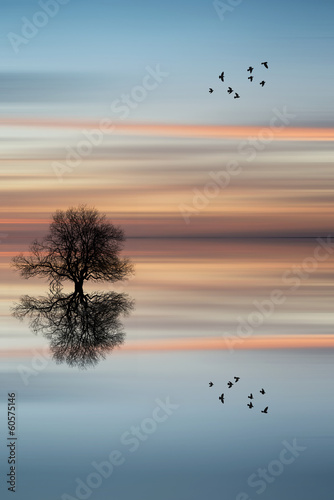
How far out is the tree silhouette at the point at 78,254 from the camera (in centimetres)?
4003

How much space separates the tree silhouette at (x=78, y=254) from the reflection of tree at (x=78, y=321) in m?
0.77

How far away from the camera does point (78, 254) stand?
132 ft

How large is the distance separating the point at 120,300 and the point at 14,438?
37.0 ft

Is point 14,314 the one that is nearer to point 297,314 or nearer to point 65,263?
point 65,263

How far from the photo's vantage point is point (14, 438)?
29141mm

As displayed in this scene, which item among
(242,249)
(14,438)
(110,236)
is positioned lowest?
(14,438)

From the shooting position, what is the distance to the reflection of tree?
35000 millimetres

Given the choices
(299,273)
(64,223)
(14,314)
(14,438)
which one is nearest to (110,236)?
(64,223)

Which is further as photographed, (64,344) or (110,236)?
(110,236)

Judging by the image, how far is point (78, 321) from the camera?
3725 centimetres

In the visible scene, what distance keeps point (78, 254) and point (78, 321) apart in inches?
148

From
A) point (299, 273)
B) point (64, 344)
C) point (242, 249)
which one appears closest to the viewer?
point (64, 344)

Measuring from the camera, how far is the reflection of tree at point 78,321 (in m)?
35.0

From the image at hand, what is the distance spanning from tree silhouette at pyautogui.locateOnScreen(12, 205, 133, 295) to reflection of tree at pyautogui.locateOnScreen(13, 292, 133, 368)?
0.77 m
